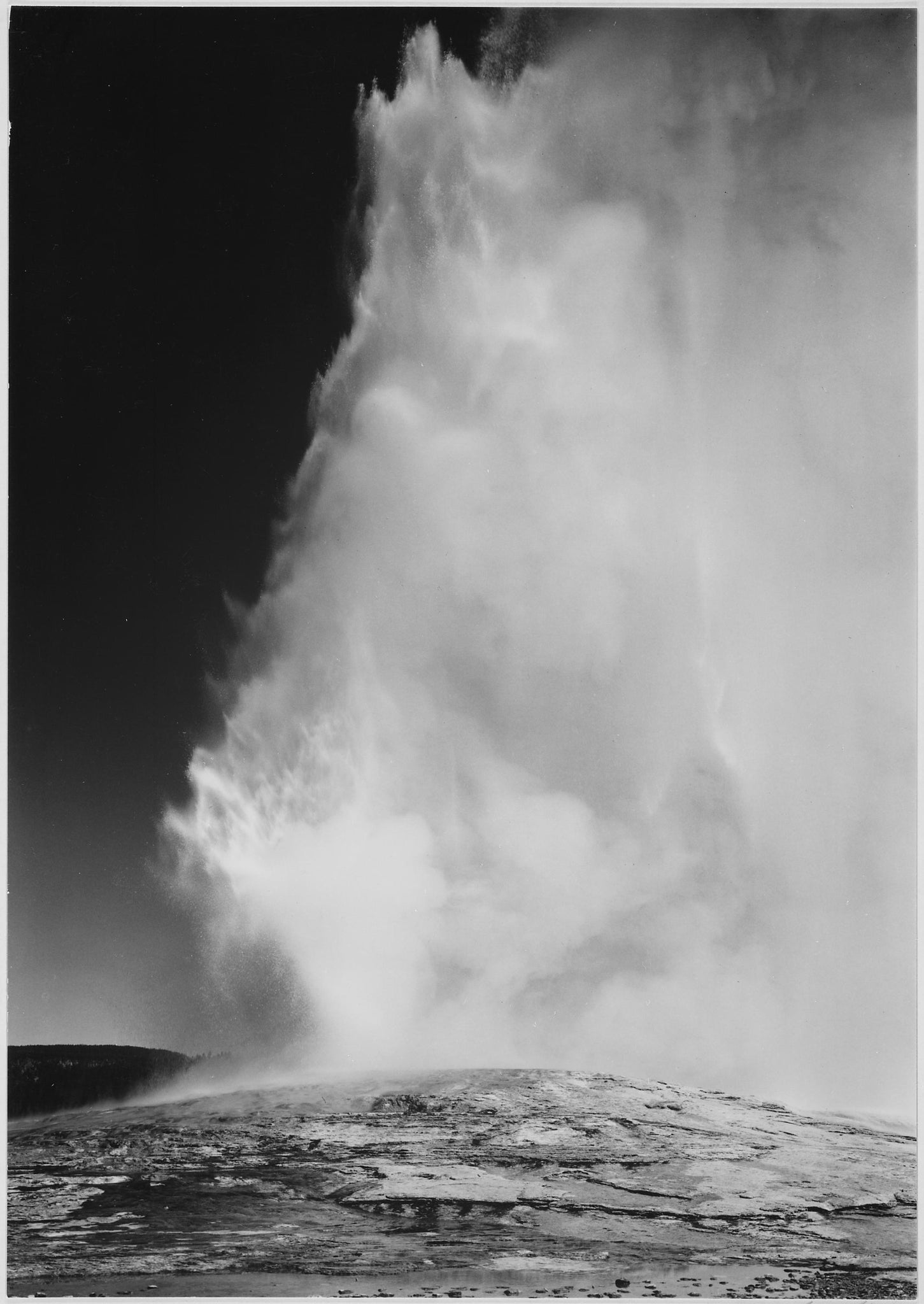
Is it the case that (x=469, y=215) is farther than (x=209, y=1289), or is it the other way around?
(x=469, y=215)

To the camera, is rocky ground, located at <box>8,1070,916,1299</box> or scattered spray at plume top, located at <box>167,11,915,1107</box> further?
scattered spray at plume top, located at <box>167,11,915,1107</box>

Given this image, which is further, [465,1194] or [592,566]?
[592,566]

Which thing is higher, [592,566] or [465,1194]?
[592,566]

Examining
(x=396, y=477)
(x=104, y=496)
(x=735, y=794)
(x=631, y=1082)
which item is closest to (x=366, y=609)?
(x=396, y=477)

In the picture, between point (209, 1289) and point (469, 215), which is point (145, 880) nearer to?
point (209, 1289)

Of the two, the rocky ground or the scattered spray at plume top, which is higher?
the scattered spray at plume top
